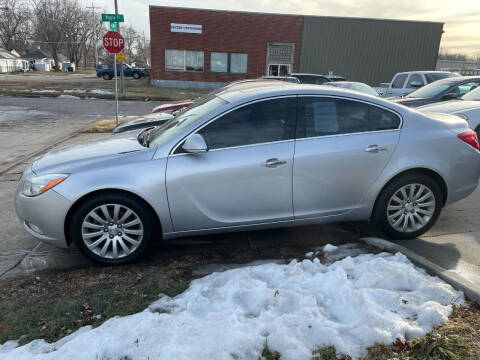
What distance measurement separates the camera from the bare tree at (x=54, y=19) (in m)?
78.4

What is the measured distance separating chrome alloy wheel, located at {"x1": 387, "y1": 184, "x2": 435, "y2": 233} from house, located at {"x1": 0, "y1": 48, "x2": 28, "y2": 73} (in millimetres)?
80058

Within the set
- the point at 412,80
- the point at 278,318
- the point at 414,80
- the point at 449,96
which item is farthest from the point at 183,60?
the point at 278,318

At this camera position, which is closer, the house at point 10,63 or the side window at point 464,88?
the side window at point 464,88

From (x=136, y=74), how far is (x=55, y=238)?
44.5 metres

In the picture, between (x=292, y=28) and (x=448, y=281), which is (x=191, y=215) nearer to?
(x=448, y=281)

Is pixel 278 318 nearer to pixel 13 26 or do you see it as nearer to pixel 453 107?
pixel 453 107

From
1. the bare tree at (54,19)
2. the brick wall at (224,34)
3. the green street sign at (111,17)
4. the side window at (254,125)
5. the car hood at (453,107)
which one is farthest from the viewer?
the bare tree at (54,19)

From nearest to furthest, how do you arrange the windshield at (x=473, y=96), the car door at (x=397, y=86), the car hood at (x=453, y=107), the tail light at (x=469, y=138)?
the tail light at (x=469, y=138)
the car hood at (x=453, y=107)
the windshield at (x=473, y=96)
the car door at (x=397, y=86)

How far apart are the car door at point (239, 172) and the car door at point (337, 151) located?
0.43 ft

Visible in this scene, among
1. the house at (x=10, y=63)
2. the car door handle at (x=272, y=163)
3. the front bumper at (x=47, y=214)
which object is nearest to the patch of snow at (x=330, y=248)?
the car door handle at (x=272, y=163)

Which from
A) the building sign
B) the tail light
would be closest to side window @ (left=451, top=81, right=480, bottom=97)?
the tail light

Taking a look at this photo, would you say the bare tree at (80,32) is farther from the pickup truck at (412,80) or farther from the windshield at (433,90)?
the windshield at (433,90)

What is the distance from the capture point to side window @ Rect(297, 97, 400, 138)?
379 centimetres

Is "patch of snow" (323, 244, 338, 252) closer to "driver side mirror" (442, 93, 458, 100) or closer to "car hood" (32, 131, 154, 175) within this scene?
"car hood" (32, 131, 154, 175)
